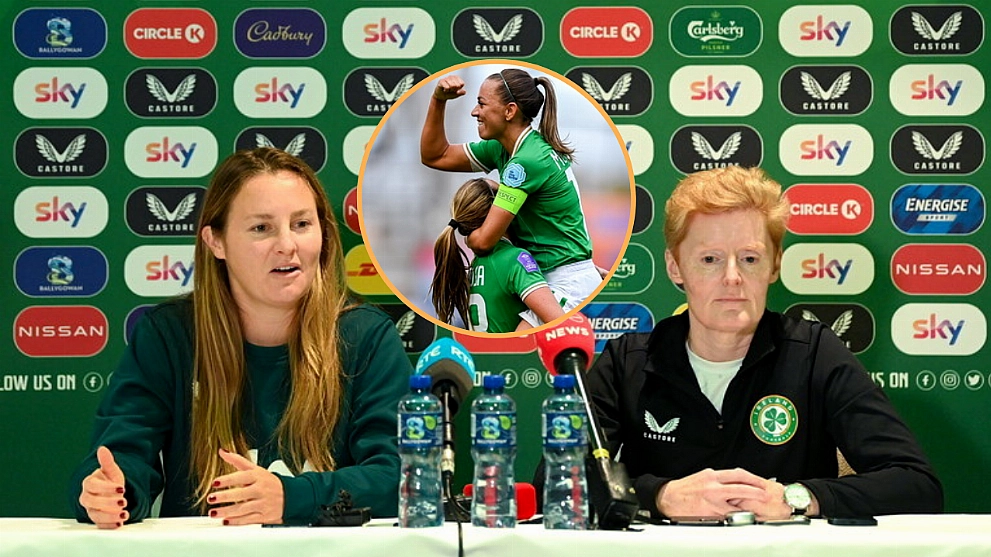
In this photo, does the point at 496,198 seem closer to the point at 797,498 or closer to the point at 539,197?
the point at 539,197

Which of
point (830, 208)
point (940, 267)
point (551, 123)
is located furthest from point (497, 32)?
point (940, 267)

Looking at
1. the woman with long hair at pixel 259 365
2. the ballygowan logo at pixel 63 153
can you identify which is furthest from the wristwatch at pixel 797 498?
the ballygowan logo at pixel 63 153

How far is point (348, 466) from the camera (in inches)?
114

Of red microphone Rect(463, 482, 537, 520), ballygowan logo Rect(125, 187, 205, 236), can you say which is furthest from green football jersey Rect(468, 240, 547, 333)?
red microphone Rect(463, 482, 537, 520)

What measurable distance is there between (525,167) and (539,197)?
0.10 metres

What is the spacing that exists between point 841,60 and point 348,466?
6.24 ft

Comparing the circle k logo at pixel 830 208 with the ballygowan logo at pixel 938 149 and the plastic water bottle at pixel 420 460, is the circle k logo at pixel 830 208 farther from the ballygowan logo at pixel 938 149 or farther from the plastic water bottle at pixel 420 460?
the plastic water bottle at pixel 420 460

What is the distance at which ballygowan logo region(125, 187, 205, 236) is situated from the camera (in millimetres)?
3436

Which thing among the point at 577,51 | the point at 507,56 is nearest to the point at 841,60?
the point at 577,51

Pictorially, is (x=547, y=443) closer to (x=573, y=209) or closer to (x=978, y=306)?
(x=573, y=209)

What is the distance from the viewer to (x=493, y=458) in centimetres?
212

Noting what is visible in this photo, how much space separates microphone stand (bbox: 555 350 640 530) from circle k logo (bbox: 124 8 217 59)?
76.3 inches

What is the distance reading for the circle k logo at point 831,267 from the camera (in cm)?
341

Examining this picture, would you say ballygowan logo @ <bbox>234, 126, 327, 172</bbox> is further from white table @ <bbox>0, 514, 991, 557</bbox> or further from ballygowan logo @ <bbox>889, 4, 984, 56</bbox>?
ballygowan logo @ <bbox>889, 4, 984, 56</bbox>
